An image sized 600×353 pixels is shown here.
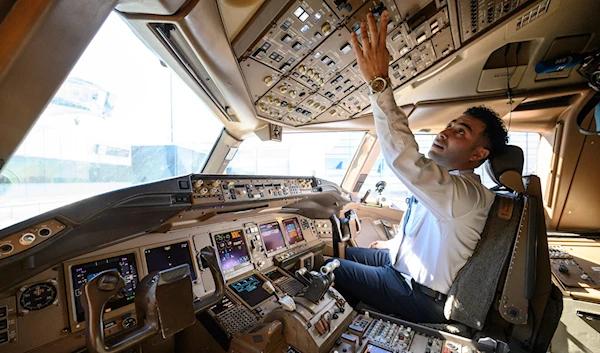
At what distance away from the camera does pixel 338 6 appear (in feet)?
4.26

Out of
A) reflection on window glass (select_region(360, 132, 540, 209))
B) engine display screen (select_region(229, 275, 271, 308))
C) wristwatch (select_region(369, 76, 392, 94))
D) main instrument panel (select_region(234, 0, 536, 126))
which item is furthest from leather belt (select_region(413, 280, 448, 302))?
reflection on window glass (select_region(360, 132, 540, 209))

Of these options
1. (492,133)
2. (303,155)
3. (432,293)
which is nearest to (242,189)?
(432,293)

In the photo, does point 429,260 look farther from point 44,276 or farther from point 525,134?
point 525,134

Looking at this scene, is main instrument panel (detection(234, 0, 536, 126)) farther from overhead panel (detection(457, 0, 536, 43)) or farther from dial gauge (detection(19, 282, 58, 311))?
dial gauge (detection(19, 282, 58, 311))

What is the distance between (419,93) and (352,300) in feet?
7.98

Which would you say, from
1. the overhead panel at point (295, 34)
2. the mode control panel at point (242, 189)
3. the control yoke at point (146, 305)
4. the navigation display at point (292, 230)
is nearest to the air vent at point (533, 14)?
the overhead panel at point (295, 34)

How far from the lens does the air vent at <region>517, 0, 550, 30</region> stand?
1913 millimetres

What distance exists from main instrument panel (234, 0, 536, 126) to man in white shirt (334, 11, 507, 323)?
0.24m

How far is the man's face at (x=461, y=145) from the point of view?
5.05 ft

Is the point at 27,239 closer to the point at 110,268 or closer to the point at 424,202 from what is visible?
the point at 110,268

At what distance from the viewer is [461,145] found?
1558 mm

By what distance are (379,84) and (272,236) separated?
150cm

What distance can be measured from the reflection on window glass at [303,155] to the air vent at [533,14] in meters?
2.24

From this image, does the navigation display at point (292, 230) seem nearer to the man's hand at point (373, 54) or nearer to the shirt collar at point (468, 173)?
the shirt collar at point (468, 173)
